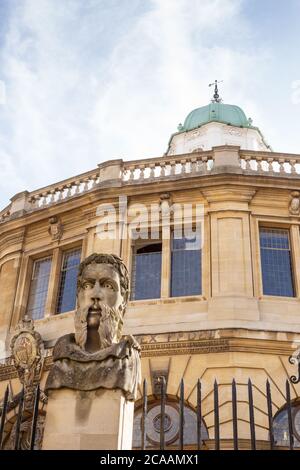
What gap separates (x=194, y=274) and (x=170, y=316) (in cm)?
155

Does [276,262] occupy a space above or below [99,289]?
above

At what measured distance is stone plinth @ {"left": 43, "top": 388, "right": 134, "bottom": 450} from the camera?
5.18 meters

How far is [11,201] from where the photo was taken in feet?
66.0

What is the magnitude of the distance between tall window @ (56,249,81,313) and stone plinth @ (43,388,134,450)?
11.2 m

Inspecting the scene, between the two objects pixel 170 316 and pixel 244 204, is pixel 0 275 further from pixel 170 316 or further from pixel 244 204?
pixel 244 204

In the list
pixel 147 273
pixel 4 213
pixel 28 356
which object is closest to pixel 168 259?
pixel 147 273

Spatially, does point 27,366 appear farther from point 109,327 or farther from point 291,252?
point 109,327

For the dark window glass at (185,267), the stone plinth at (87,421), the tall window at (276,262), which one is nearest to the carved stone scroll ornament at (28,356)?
the dark window glass at (185,267)

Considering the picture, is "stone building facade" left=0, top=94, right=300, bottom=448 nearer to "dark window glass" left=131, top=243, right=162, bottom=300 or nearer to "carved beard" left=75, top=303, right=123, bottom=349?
"dark window glass" left=131, top=243, right=162, bottom=300

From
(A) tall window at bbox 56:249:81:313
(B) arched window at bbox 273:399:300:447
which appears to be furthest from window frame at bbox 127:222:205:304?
(B) arched window at bbox 273:399:300:447

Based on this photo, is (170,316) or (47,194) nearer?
(170,316)

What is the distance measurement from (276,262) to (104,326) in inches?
428

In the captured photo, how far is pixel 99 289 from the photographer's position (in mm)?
6070

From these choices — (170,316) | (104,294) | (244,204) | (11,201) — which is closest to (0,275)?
(11,201)
